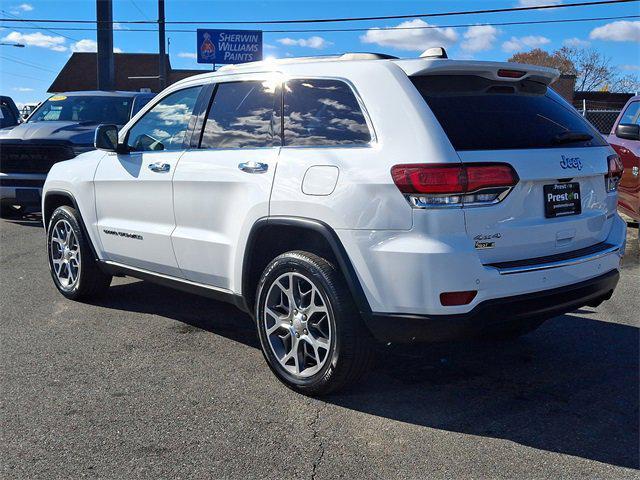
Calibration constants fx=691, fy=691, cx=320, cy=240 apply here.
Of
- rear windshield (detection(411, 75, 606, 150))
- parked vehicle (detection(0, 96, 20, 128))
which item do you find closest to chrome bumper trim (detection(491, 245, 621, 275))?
rear windshield (detection(411, 75, 606, 150))

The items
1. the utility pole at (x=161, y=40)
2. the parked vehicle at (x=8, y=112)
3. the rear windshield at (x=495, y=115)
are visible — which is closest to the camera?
the rear windshield at (x=495, y=115)

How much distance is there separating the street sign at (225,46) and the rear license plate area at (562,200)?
37226 millimetres

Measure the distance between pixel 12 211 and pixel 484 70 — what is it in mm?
10238

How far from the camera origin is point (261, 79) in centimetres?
440

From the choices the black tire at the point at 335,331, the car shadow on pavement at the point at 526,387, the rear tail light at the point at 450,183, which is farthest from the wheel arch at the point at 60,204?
the rear tail light at the point at 450,183

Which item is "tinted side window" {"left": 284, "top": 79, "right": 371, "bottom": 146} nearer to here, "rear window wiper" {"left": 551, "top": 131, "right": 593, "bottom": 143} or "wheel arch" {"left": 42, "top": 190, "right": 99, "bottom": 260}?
"rear window wiper" {"left": 551, "top": 131, "right": 593, "bottom": 143}

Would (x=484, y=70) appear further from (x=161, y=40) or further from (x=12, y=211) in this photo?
(x=161, y=40)

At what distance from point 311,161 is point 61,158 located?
721 cm

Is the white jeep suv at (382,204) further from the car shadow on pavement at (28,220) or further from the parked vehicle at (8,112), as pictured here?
the parked vehicle at (8,112)

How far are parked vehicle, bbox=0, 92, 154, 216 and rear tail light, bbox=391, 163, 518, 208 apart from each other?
747 centimetres

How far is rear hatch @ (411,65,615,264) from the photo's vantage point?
11.3 feet

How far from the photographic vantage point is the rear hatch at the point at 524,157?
343 centimetres

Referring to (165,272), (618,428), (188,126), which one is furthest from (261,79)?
(618,428)

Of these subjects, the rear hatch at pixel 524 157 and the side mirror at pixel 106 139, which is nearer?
the rear hatch at pixel 524 157
